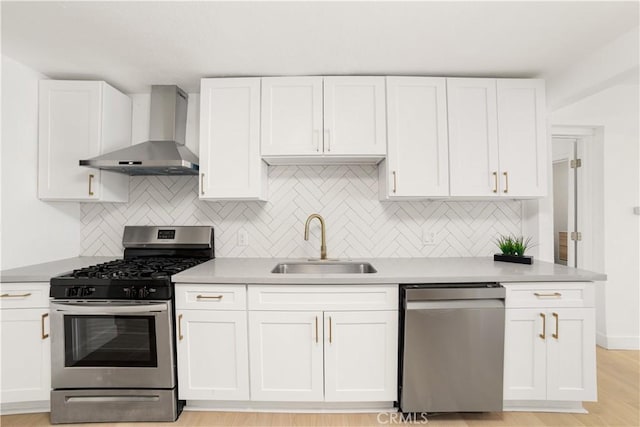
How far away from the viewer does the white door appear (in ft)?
7.82

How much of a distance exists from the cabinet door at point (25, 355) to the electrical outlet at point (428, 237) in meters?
2.70

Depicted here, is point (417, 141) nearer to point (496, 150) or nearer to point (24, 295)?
point (496, 150)

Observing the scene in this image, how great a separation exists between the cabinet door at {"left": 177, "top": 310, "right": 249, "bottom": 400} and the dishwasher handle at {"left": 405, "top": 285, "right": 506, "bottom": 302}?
1039 mm

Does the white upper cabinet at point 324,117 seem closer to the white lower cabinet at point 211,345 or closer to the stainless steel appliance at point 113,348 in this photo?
the white lower cabinet at point 211,345

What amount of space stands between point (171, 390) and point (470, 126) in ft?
8.87

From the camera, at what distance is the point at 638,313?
300 cm

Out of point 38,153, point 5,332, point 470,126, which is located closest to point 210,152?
point 38,153

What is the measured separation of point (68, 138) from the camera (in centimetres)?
240

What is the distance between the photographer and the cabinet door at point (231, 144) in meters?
2.38

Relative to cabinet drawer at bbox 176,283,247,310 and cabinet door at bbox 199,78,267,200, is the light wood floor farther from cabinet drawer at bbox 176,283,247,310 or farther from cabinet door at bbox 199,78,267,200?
cabinet door at bbox 199,78,267,200

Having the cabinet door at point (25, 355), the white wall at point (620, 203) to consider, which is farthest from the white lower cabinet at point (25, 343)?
the white wall at point (620, 203)

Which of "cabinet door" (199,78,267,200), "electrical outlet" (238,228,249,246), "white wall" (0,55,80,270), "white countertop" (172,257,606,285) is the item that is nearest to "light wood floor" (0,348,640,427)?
"white countertop" (172,257,606,285)

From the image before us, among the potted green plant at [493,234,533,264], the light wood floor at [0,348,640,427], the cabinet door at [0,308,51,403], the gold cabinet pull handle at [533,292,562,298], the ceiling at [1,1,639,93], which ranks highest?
the ceiling at [1,1,639,93]

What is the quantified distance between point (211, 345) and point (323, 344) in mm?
696
